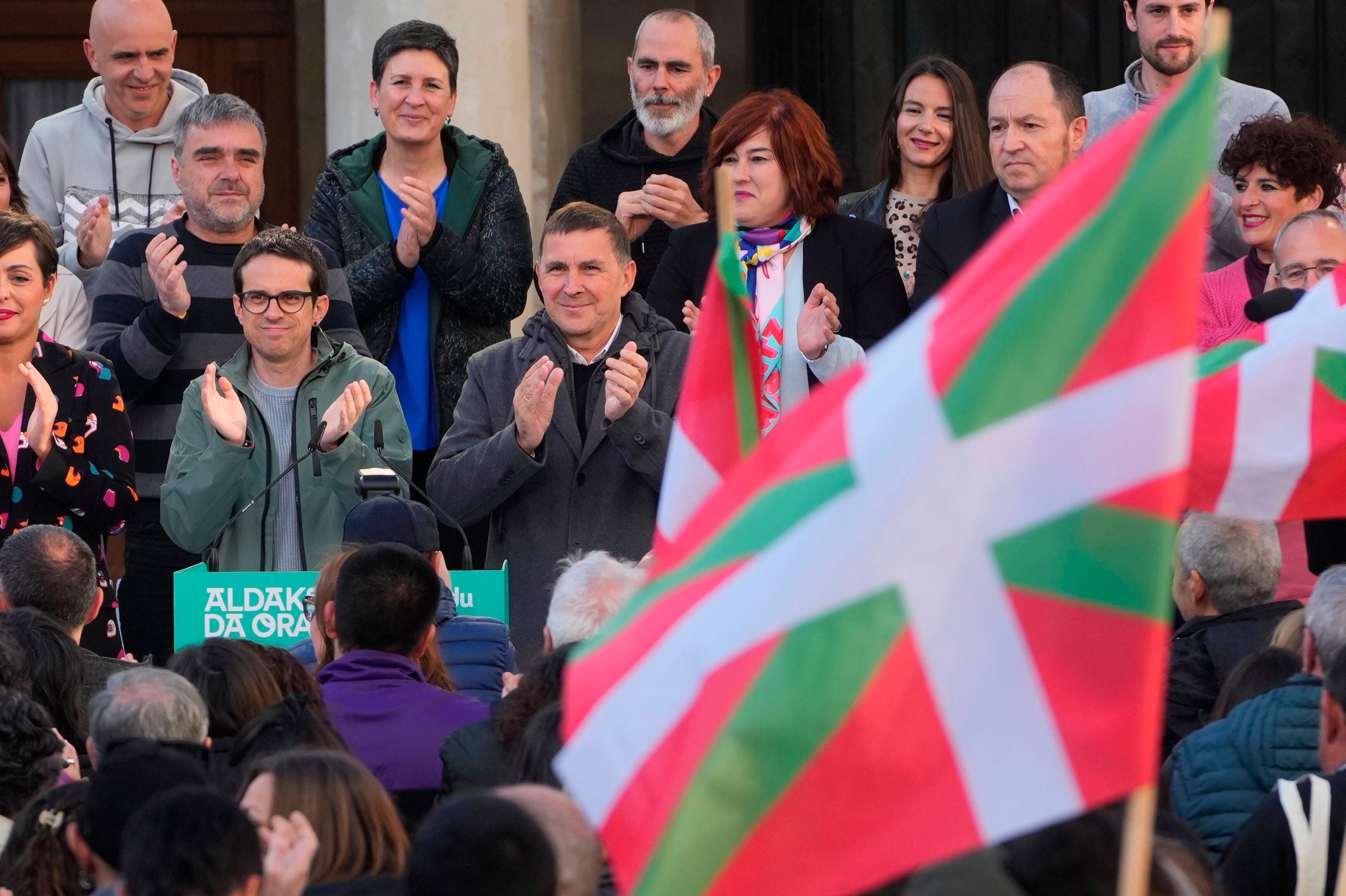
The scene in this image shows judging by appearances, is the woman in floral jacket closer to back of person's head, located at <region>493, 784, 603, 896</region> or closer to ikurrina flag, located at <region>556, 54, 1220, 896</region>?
back of person's head, located at <region>493, 784, 603, 896</region>

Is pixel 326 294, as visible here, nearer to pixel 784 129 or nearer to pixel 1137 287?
pixel 784 129

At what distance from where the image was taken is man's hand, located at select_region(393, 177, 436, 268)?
7090 mm

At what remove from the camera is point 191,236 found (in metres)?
7.16

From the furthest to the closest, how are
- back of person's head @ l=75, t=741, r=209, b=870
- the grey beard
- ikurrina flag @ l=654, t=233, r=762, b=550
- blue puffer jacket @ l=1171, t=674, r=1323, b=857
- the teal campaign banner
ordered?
1. the grey beard
2. the teal campaign banner
3. blue puffer jacket @ l=1171, t=674, r=1323, b=857
4. ikurrina flag @ l=654, t=233, r=762, b=550
5. back of person's head @ l=75, t=741, r=209, b=870

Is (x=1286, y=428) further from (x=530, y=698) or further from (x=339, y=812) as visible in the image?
(x=339, y=812)

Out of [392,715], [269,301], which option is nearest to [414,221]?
[269,301]

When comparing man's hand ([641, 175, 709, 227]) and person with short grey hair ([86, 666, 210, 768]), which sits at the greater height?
man's hand ([641, 175, 709, 227])

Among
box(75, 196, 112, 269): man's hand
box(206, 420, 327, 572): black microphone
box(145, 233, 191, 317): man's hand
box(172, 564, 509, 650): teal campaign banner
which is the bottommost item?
box(172, 564, 509, 650): teal campaign banner

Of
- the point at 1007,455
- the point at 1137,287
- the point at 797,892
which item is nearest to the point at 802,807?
the point at 797,892

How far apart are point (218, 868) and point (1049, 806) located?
121 centimetres

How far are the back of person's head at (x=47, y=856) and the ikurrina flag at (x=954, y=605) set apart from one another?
1255 millimetres

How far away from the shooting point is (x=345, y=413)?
6.20 meters

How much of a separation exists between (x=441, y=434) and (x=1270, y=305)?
310 cm

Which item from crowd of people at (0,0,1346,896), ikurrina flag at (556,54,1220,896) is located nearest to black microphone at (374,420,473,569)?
crowd of people at (0,0,1346,896)
